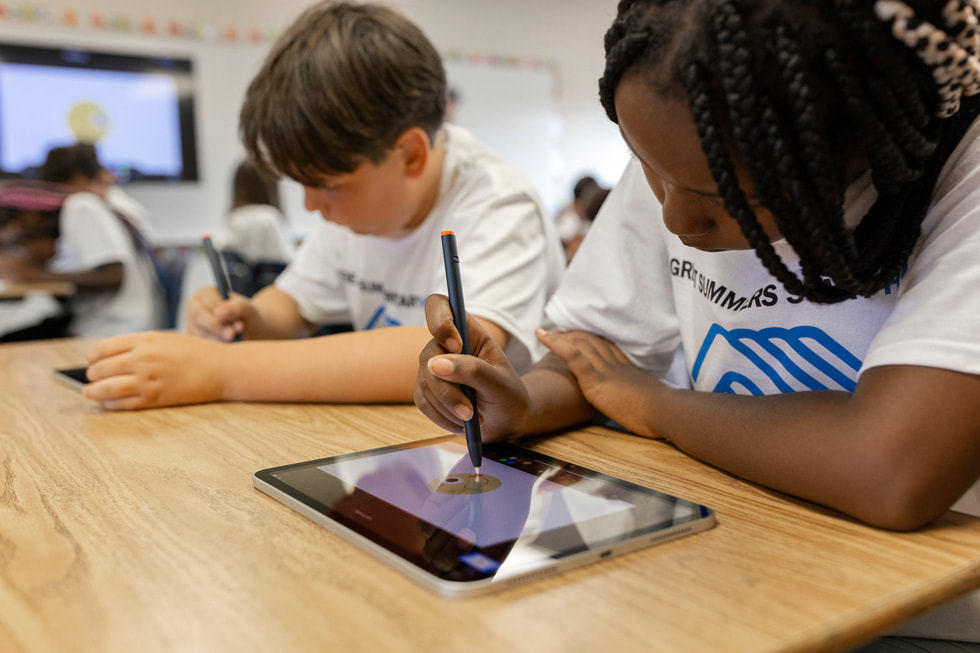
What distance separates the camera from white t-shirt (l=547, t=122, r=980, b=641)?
50 cm

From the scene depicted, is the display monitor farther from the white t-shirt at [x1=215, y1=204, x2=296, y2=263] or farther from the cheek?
the cheek

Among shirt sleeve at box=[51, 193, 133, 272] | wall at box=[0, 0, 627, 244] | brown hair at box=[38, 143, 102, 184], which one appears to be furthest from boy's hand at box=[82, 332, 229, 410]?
wall at box=[0, 0, 627, 244]

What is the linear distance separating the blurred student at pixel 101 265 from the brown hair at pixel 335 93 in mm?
1856

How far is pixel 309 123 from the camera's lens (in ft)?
3.18

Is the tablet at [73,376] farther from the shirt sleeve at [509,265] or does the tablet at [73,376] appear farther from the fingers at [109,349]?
the shirt sleeve at [509,265]

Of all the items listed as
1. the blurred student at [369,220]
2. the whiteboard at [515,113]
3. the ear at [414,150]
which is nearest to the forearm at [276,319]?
the blurred student at [369,220]

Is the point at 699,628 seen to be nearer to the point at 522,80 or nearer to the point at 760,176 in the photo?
the point at 760,176

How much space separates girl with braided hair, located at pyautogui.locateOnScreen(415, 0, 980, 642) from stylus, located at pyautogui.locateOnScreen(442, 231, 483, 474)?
0.01 metres

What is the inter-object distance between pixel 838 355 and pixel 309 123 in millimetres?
659

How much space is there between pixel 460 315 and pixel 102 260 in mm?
2480

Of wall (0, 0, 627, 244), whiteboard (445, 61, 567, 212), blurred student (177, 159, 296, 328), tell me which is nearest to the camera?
blurred student (177, 159, 296, 328)

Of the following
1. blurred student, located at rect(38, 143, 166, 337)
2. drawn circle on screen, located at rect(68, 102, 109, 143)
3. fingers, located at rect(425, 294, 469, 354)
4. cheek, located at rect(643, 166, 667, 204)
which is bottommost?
blurred student, located at rect(38, 143, 166, 337)

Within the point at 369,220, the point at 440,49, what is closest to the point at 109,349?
the point at 369,220

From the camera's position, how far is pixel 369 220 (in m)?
1.08
